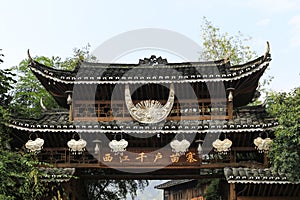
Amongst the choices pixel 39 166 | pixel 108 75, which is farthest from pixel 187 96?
pixel 39 166

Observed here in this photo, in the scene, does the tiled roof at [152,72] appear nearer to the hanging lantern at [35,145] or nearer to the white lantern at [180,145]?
the white lantern at [180,145]

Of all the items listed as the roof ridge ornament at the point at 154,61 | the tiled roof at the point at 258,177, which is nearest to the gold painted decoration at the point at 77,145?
the roof ridge ornament at the point at 154,61

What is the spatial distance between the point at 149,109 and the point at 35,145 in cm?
347

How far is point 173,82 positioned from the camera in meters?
13.5

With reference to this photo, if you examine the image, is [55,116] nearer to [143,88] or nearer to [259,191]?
[143,88]

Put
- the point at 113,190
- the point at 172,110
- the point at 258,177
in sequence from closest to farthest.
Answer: the point at 258,177 < the point at 172,110 < the point at 113,190

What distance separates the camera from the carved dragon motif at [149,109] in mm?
13375

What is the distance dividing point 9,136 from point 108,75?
3508 mm

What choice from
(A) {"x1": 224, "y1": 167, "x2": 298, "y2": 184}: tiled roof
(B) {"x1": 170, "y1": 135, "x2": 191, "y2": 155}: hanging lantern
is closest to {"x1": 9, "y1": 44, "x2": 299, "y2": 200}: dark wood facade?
(B) {"x1": 170, "y1": 135, "x2": 191, "y2": 155}: hanging lantern

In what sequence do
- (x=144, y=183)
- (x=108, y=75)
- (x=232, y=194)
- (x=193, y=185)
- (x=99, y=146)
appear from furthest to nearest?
(x=193, y=185), (x=144, y=183), (x=108, y=75), (x=99, y=146), (x=232, y=194)

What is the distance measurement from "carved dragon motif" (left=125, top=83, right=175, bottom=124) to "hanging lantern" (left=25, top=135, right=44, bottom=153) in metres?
2.75

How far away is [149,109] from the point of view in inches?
536

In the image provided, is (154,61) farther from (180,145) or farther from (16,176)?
(16,176)

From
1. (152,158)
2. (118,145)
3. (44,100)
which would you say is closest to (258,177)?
(152,158)
